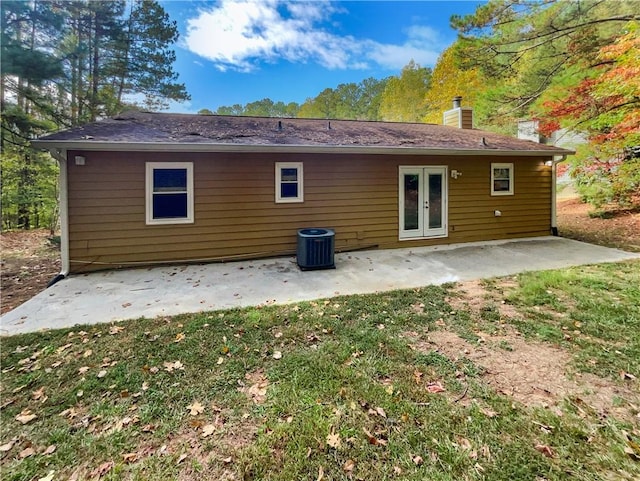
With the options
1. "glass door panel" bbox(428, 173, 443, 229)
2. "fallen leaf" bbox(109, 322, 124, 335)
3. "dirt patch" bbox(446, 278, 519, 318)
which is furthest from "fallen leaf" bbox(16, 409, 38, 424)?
"glass door panel" bbox(428, 173, 443, 229)

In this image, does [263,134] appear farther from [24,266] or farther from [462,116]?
[462,116]

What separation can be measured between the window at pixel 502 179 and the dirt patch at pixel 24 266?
9.88 meters

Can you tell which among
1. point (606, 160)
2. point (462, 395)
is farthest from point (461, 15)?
point (462, 395)

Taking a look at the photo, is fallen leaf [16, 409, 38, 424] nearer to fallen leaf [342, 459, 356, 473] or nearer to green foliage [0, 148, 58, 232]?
fallen leaf [342, 459, 356, 473]

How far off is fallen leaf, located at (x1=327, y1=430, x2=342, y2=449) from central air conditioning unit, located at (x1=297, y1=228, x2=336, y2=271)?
4.11 m

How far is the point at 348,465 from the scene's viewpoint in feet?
6.20

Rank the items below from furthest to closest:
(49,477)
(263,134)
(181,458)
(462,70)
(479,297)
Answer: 1. (462,70)
2. (263,134)
3. (479,297)
4. (181,458)
5. (49,477)

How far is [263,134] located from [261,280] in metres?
3.61

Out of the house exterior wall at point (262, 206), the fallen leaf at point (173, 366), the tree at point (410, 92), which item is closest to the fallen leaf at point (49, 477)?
the fallen leaf at point (173, 366)

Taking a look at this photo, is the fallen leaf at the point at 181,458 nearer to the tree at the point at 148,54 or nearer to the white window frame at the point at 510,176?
the white window frame at the point at 510,176

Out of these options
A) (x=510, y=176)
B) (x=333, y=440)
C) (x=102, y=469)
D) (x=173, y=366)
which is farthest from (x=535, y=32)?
(x=102, y=469)

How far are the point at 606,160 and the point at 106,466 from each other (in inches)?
612

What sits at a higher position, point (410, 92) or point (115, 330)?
point (410, 92)

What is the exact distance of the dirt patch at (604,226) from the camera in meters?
8.18
